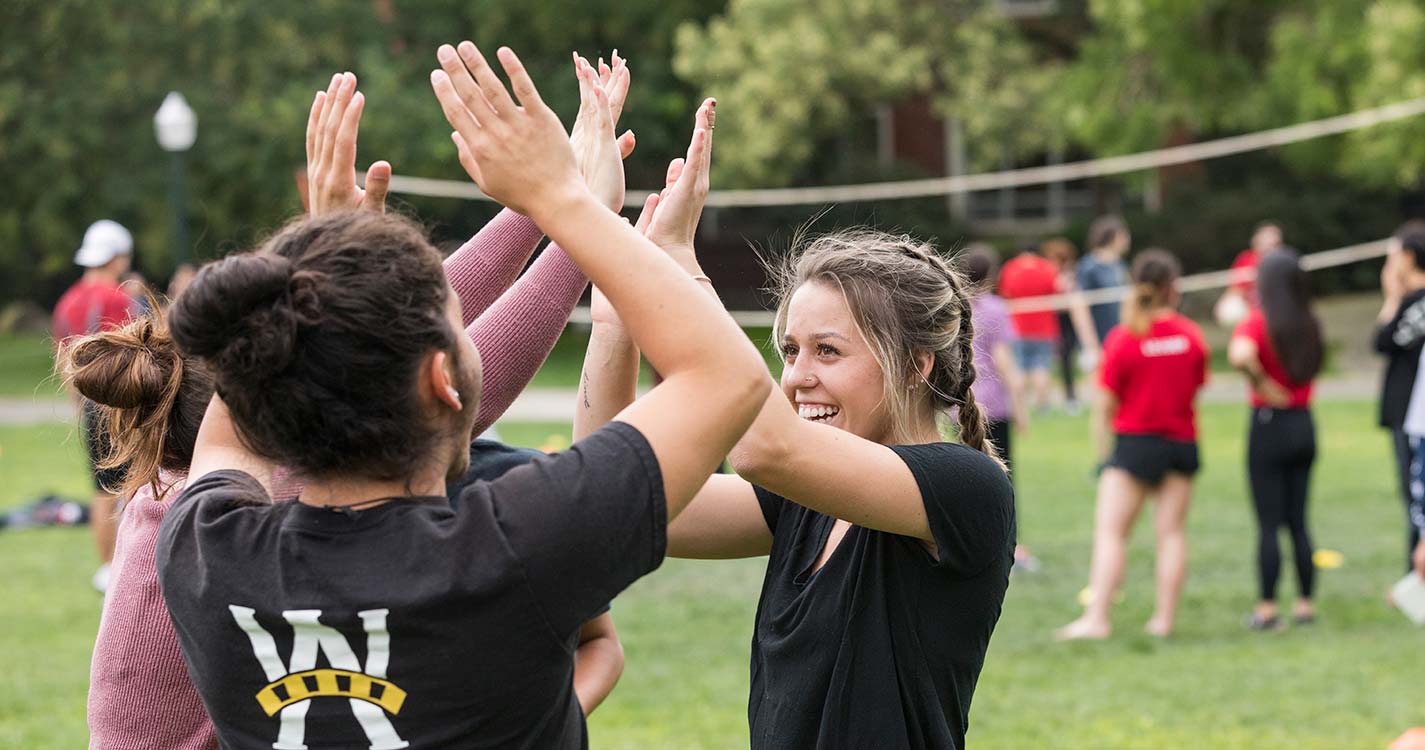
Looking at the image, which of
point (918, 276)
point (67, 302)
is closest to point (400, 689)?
point (918, 276)

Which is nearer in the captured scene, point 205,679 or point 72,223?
point 205,679

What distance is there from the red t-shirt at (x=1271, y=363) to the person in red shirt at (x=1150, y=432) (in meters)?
0.30

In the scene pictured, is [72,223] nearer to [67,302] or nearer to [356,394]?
[67,302]

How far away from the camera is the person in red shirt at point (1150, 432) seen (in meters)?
7.75

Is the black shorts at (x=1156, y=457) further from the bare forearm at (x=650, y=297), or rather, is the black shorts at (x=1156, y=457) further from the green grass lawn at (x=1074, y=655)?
the bare forearm at (x=650, y=297)

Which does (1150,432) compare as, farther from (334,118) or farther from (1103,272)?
(1103,272)

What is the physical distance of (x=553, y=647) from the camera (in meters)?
1.79

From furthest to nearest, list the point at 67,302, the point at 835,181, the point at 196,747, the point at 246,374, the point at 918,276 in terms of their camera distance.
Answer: the point at 835,181 < the point at 67,302 < the point at 918,276 < the point at 196,747 < the point at 246,374

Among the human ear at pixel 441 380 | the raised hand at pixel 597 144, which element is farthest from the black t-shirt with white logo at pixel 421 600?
the raised hand at pixel 597 144

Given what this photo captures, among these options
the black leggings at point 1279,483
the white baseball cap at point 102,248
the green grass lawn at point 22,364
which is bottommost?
the green grass lawn at point 22,364

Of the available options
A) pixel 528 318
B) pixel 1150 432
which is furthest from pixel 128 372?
pixel 1150 432

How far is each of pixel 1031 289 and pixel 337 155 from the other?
14740mm

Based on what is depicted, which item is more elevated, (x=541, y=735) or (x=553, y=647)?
(x=553, y=647)

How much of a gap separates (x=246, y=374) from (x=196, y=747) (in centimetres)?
76
